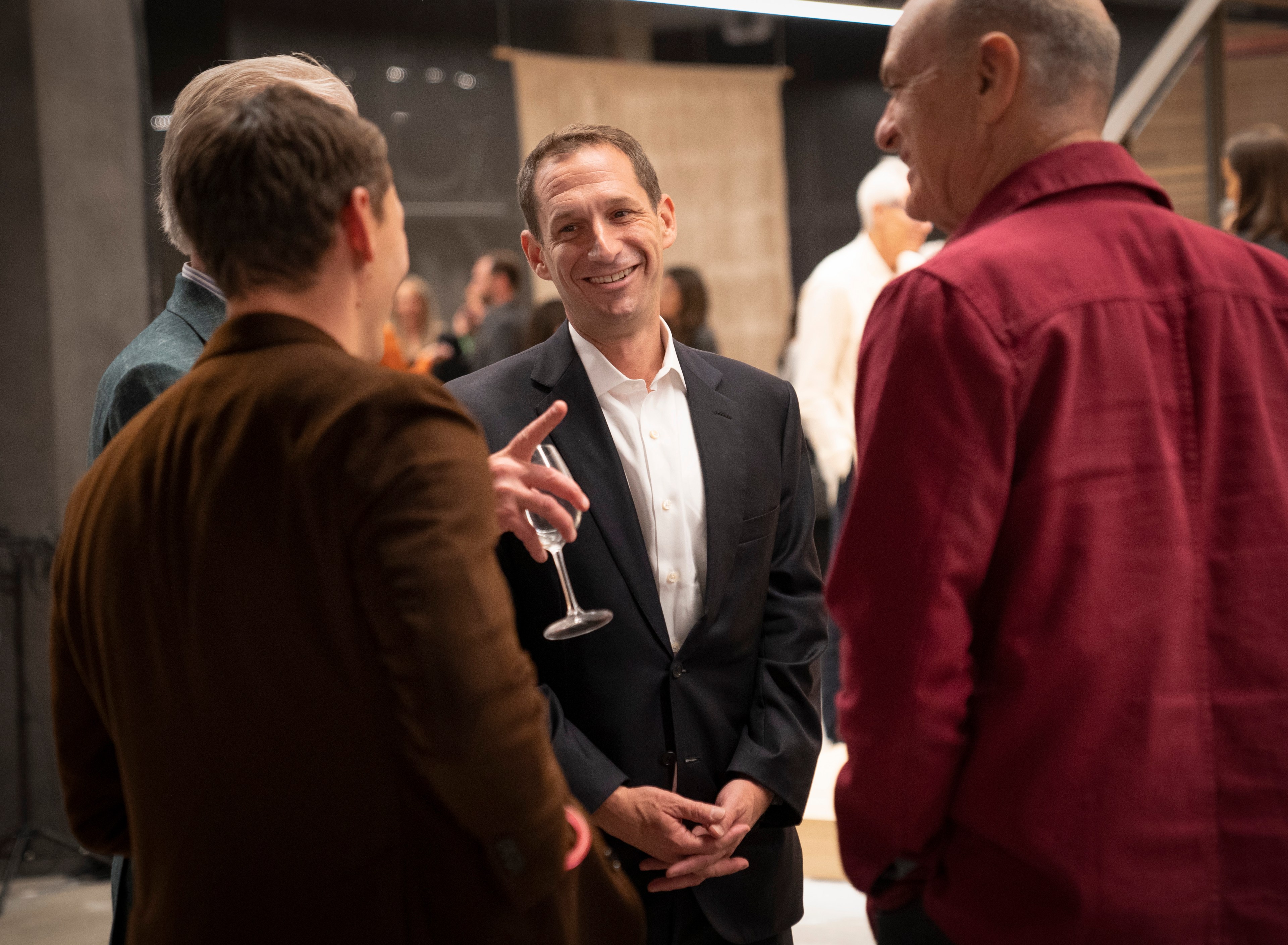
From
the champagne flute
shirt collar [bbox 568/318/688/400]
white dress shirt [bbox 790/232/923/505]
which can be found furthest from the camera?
white dress shirt [bbox 790/232/923/505]

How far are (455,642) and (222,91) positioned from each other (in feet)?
3.13

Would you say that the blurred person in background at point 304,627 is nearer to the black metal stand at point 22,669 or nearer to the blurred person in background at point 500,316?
the black metal stand at point 22,669

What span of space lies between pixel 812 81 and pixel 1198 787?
987cm

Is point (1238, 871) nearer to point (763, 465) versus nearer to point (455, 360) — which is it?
point (763, 465)

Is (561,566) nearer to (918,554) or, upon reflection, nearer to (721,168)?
(918,554)

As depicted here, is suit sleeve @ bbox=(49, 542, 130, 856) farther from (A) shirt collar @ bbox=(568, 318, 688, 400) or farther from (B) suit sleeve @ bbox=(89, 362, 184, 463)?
(A) shirt collar @ bbox=(568, 318, 688, 400)

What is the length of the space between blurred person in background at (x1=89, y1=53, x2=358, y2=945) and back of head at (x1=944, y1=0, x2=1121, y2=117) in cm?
74

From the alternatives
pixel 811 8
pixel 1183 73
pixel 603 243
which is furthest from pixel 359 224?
pixel 1183 73

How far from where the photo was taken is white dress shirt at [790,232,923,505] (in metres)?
4.59

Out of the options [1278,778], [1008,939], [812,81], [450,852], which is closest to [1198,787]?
[1278,778]

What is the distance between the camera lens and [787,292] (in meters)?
10.1

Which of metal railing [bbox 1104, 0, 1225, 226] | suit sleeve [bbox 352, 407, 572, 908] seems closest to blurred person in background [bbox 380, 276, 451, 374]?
metal railing [bbox 1104, 0, 1225, 226]

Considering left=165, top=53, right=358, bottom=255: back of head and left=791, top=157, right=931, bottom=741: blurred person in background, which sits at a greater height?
left=165, top=53, right=358, bottom=255: back of head

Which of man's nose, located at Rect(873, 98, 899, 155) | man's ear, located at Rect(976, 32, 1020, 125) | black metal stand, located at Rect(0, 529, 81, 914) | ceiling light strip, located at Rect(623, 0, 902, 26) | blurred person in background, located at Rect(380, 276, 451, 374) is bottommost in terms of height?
black metal stand, located at Rect(0, 529, 81, 914)
